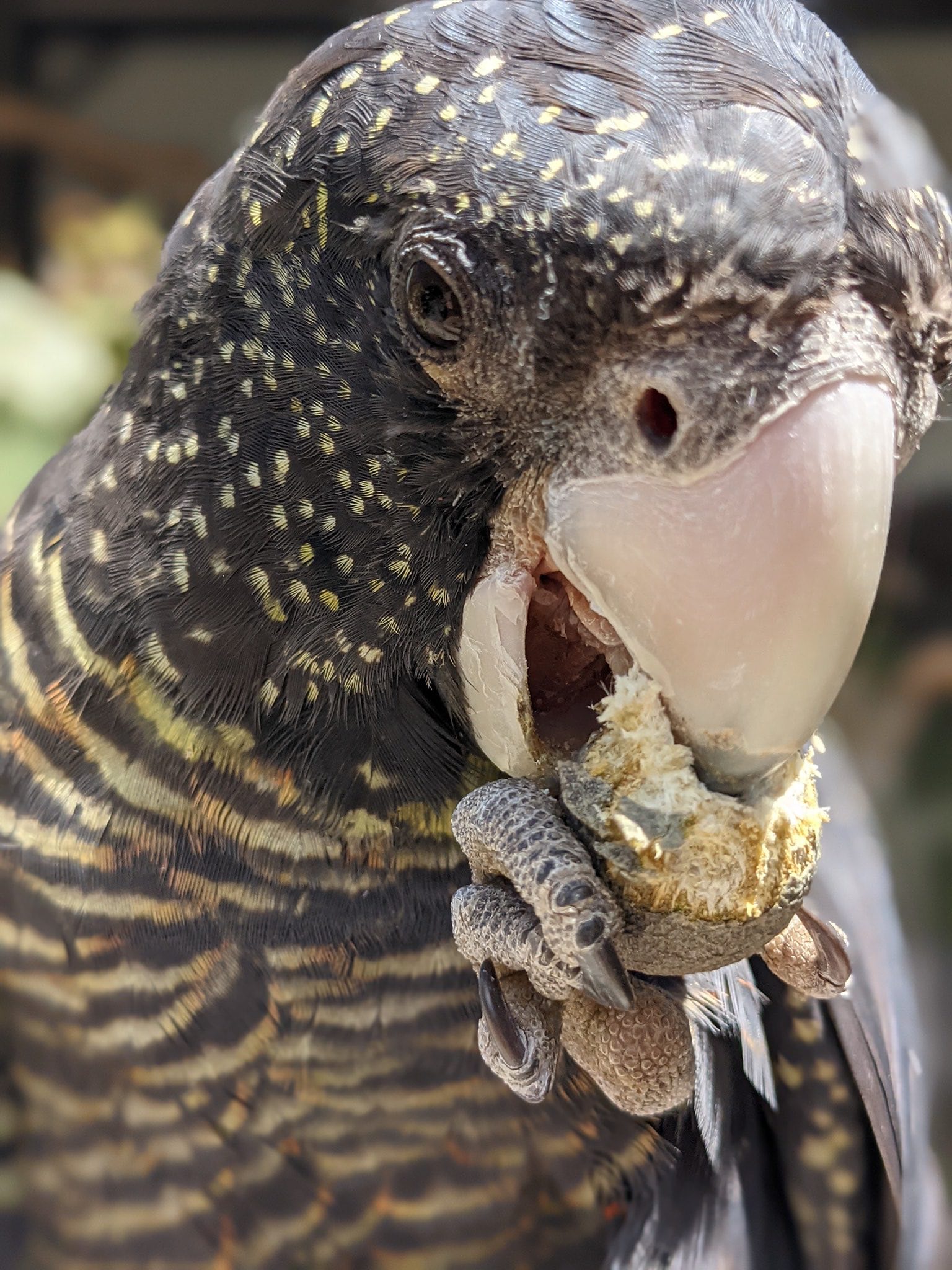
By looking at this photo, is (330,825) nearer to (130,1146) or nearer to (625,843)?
(625,843)

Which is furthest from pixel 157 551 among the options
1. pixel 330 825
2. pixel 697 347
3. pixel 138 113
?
pixel 138 113

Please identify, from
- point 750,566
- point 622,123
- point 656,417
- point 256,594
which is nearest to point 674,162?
point 622,123

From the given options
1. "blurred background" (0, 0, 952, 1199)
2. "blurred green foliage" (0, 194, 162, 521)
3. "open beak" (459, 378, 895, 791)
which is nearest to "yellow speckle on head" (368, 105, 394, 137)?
"open beak" (459, 378, 895, 791)

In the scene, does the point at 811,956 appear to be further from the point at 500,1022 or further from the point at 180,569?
the point at 180,569

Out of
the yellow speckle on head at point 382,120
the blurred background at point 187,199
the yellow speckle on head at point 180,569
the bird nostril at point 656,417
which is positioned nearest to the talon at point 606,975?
the bird nostril at point 656,417

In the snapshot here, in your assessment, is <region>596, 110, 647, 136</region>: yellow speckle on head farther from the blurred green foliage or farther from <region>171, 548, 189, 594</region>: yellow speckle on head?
the blurred green foliage
